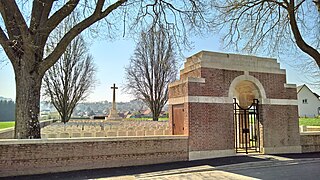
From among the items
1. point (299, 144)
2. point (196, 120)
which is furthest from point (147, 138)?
point (299, 144)

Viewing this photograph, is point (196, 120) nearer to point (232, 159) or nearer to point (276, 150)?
point (232, 159)

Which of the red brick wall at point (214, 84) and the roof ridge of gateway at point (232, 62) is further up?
the roof ridge of gateway at point (232, 62)

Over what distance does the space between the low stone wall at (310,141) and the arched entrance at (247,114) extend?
2.39 meters

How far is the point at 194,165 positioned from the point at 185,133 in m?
1.80

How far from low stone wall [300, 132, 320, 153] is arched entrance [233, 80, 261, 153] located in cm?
239

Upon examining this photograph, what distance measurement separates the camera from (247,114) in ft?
44.0

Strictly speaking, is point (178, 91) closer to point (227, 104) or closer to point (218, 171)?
point (227, 104)

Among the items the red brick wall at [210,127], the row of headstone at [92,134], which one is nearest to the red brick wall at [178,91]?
the red brick wall at [210,127]

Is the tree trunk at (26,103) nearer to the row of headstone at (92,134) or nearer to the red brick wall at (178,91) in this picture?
the row of headstone at (92,134)

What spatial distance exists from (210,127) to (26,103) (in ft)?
25.3

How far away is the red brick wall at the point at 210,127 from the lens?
11234 millimetres

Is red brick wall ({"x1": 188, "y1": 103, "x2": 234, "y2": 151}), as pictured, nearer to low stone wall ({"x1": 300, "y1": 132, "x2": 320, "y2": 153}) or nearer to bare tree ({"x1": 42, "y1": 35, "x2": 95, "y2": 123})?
low stone wall ({"x1": 300, "y1": 132, "x2": 320, "y2": 153})

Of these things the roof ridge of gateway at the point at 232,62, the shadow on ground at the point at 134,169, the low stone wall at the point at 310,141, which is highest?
the roof ridge of gateway at the point at 232,62

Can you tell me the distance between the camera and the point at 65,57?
28.7 m
